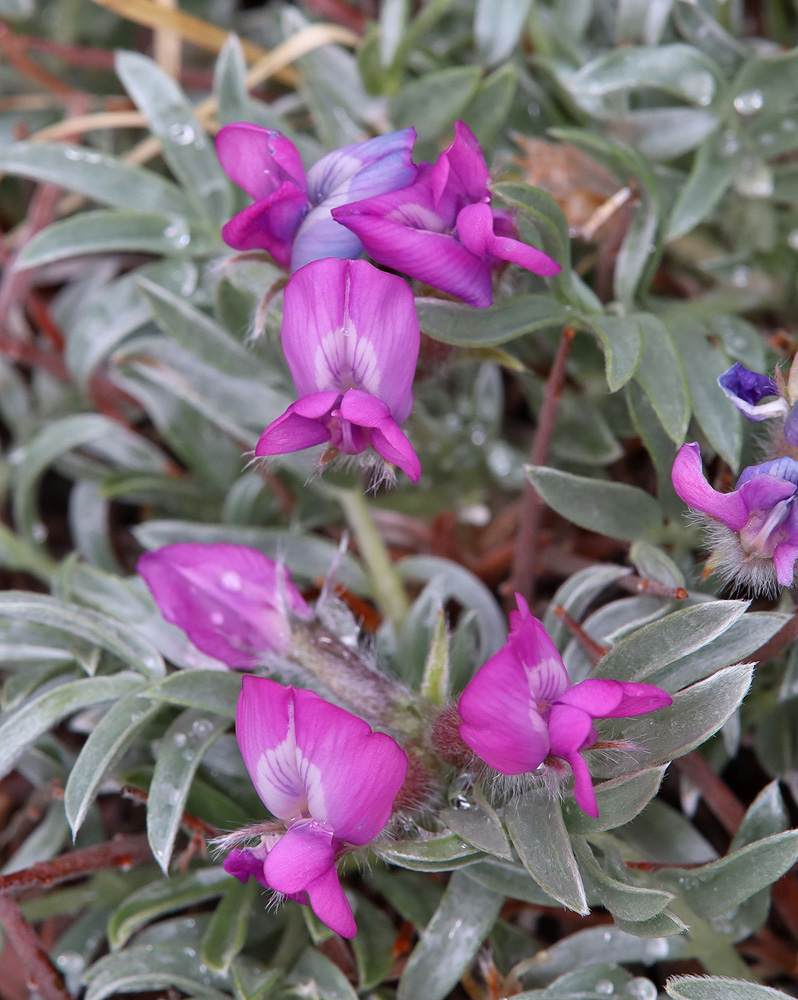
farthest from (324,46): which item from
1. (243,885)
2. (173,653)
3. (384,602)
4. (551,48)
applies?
(243,885)

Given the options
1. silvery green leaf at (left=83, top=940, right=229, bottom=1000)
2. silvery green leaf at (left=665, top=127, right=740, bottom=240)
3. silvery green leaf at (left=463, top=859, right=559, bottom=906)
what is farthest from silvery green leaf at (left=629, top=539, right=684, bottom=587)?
silvery green leaf at (left=83, top=940, right=229, bottom=1000)

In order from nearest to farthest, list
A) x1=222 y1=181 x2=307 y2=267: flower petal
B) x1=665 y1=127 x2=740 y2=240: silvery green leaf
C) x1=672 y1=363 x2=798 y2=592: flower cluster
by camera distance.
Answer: x1=672 y1=363 x2=798 y2=592: flower cluster → x1=222 y1=181 x2=307 y2=267: flower petal → x1=665 y1=127 x2=740 y2=240: silvery green leaf

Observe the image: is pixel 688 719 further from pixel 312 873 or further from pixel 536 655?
pixel 312 873

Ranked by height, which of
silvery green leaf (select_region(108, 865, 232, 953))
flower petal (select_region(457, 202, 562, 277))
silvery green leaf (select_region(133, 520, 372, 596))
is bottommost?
silvery green leaf (select_region(108, 865, 232, 953))

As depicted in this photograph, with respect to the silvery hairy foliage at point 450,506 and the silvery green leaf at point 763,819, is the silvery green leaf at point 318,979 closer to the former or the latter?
the silvery hairy foliage at point 450,506

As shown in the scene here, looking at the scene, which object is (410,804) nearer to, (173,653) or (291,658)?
(291,658)

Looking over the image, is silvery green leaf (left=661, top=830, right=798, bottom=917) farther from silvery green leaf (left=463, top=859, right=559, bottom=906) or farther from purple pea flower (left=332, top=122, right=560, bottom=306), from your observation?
purple pea flower (left=332, top=122, right=560, bottom=306)

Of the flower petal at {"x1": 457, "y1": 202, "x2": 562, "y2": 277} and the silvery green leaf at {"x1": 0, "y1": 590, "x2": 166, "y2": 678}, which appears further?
the silvery green leaf at {"x1": 0, "y1": 590, "x2": 166, "y2": 678}

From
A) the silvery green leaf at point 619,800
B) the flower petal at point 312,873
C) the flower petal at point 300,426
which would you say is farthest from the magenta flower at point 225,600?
the silvery green leaf at point 619,800
